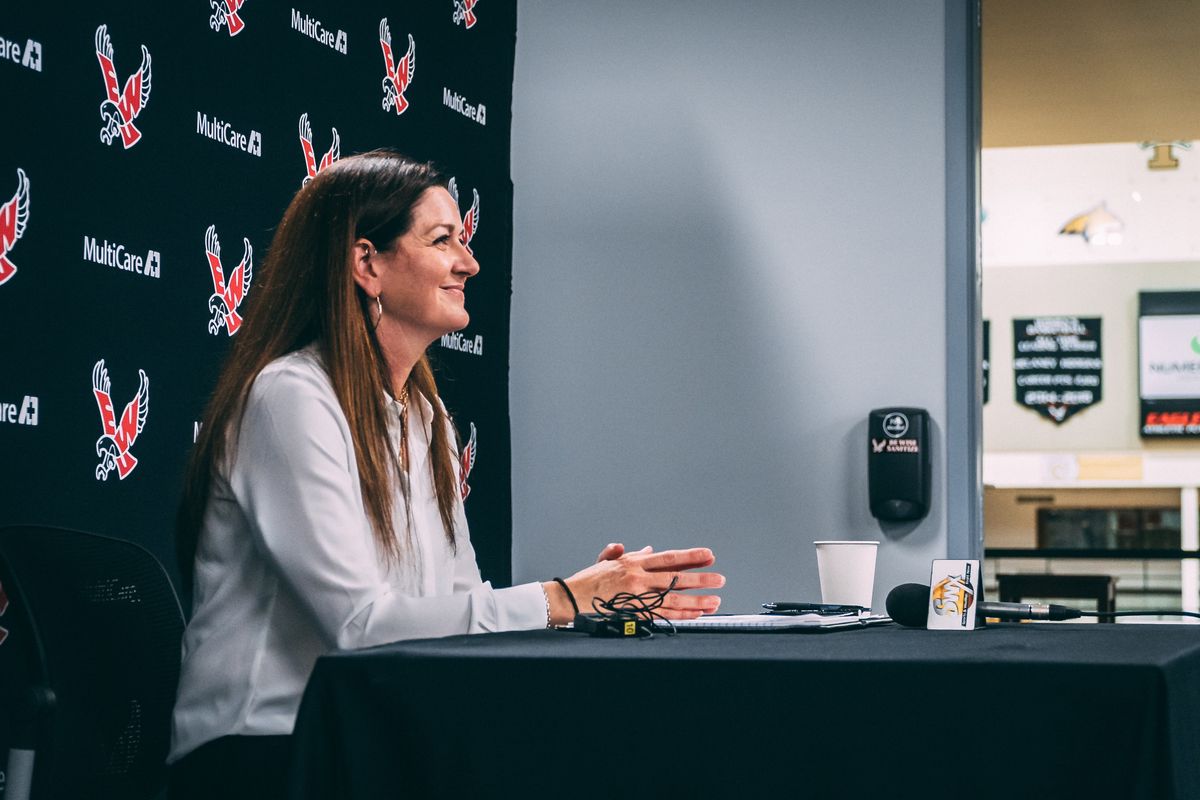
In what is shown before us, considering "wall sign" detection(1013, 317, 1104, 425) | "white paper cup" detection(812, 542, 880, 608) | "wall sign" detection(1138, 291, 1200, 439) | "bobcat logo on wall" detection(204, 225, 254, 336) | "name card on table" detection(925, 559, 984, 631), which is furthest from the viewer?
"wall sign" detection(1013, 317, 1104, 425)

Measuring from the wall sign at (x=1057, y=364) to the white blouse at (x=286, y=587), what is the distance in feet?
23.1

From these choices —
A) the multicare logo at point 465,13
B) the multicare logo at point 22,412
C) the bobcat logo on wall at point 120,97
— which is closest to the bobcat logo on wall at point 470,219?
the multicare logo at point 465,13

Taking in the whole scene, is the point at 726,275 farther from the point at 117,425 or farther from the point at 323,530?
the point at 323,530

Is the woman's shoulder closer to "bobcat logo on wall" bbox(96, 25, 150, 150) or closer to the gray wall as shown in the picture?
"bobcat logo on wall" bbox(96, 25, 150, 150)

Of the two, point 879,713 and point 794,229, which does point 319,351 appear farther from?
point 794,229

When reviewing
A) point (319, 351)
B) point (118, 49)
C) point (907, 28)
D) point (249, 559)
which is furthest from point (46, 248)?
point (907, 28)

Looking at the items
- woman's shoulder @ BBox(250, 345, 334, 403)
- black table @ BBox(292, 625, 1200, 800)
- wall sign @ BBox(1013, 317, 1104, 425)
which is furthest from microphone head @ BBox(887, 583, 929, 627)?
wall sign @ BBox(1013, 317, 1104, 425)

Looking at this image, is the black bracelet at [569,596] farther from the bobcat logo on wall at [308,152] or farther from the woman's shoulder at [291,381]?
the bobcat logo on wall at [308,152]

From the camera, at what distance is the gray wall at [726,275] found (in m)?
3.20

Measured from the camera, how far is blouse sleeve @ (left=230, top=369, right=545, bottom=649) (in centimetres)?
148

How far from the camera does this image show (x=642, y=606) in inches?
62.0

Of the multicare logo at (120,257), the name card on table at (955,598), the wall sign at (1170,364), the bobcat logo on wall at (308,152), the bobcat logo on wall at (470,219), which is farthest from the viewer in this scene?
the wall sign at (1170,364)

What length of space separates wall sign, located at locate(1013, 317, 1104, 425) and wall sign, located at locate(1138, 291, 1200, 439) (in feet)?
0.95

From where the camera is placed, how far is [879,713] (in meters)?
1.08
